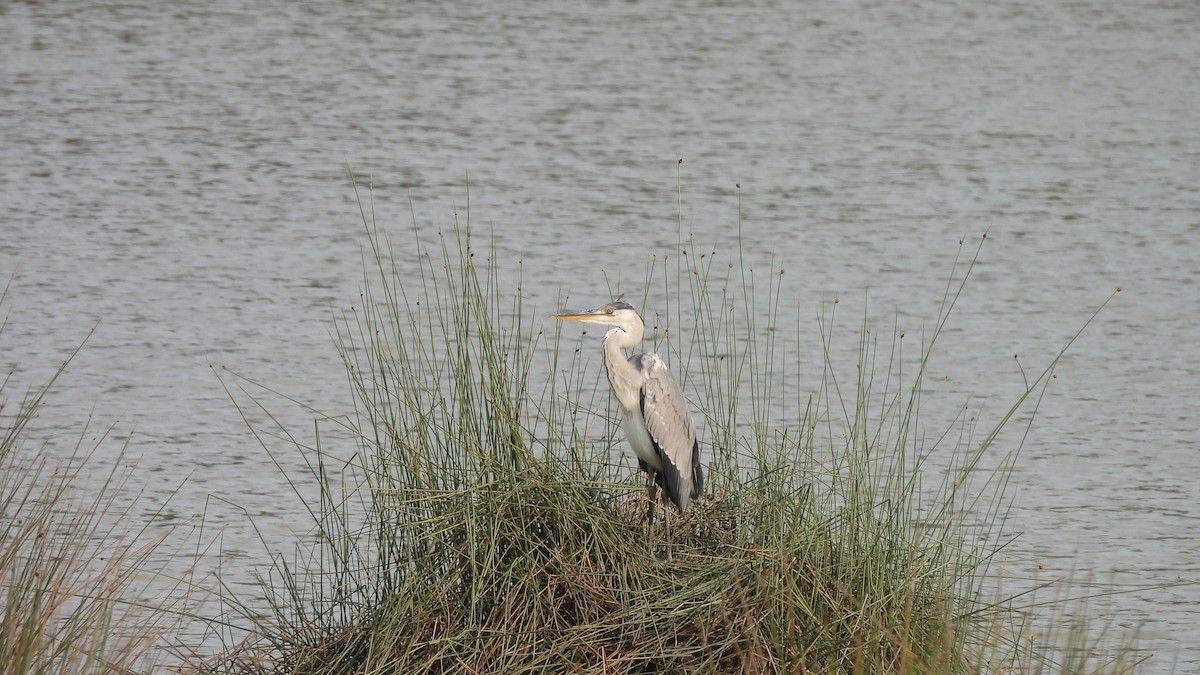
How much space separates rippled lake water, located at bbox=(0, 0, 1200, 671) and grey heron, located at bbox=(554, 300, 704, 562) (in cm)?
143

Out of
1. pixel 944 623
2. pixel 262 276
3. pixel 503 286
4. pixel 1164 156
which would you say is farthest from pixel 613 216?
pixel 944 623

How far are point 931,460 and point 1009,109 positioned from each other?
5779 millimetres

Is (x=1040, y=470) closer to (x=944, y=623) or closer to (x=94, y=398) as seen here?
(x=944, y=623)

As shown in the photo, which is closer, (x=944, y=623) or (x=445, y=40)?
(x=944, y=623)

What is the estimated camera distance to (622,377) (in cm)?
409

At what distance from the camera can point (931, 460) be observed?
602 centimetres

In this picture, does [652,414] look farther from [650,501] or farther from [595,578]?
[595,578]

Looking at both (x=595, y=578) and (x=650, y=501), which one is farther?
(x=650, y=501)

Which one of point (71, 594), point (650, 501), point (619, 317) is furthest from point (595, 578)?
point (71, 594)

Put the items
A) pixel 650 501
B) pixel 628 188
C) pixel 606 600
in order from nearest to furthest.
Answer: pixel 606 600, pixel 650 501, pixel 628 188

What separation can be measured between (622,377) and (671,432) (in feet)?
0.65

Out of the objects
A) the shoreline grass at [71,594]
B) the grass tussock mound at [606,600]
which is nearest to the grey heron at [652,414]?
the grass tussock mound at [606,600]

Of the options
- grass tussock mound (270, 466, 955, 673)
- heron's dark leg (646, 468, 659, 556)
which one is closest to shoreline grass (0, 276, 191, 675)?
grass tussock mound (270, 466, 955, 673)

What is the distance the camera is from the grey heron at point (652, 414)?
3.94m
